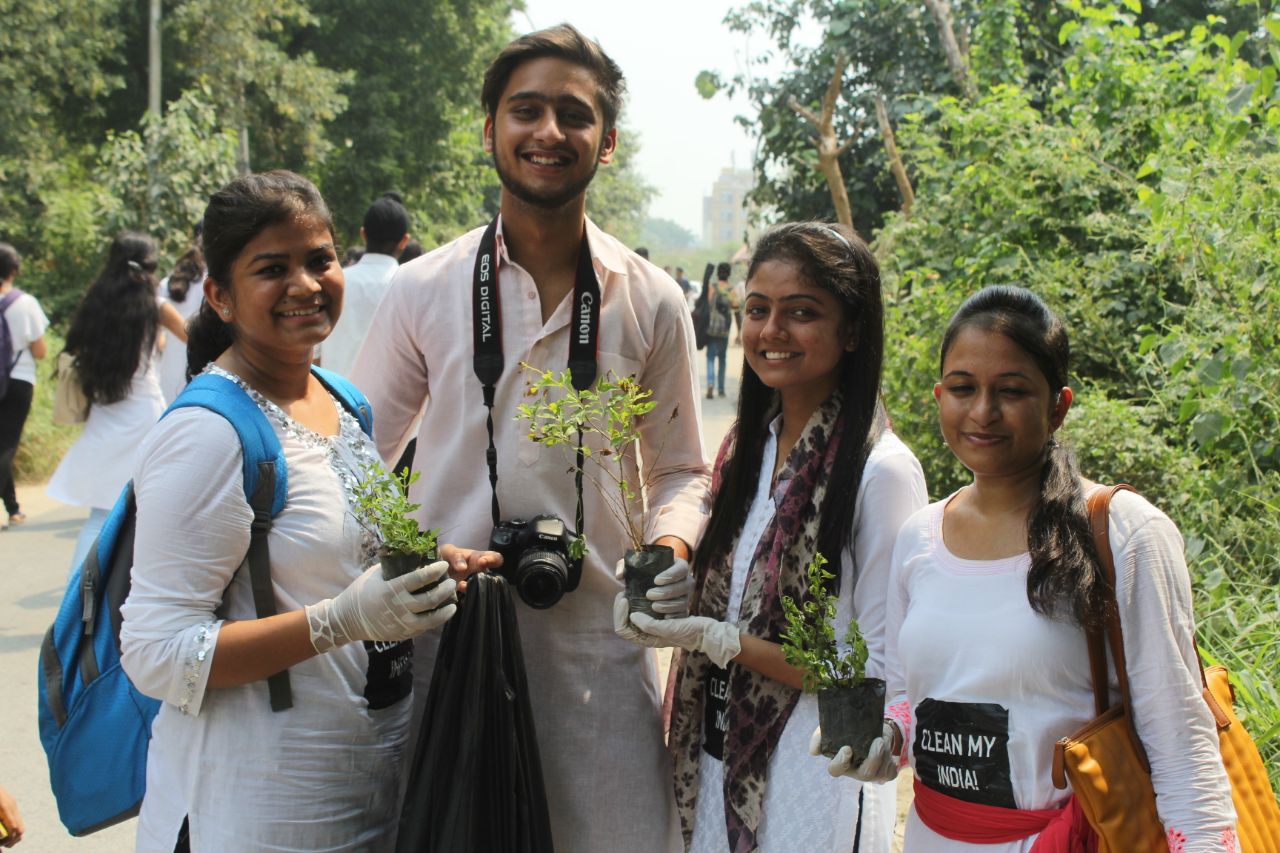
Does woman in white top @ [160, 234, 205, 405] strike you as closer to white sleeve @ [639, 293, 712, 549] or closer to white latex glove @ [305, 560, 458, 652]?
white sleeve @ [639, 293, 712, 549]

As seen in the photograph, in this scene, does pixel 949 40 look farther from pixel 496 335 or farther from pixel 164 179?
pixel 164 179

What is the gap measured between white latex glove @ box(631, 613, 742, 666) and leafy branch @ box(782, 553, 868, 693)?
183 millimetres

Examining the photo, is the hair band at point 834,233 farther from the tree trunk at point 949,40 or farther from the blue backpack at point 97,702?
the tree trunk at point 949,40

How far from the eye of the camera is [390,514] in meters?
2.12

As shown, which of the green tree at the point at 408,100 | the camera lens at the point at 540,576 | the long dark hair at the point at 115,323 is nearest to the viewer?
the camera lens at the point at 540,576

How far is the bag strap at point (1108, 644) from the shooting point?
6.22 ft

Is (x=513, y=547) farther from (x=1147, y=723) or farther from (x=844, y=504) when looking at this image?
(x=1147, y=723)

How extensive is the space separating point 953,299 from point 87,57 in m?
16.8

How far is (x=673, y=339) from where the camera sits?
9.50ft

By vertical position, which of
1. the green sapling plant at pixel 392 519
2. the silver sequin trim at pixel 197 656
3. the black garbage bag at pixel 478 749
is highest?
the green sapling plant at pixel 392 519

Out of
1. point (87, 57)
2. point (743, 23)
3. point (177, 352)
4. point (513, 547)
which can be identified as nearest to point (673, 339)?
point (513, 547)

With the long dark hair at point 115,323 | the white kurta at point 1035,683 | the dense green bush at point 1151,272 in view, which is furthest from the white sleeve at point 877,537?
the long dark hair at point 115,323

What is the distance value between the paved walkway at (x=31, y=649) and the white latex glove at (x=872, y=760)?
2985mm

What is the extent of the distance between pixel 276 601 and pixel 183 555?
201 mm
